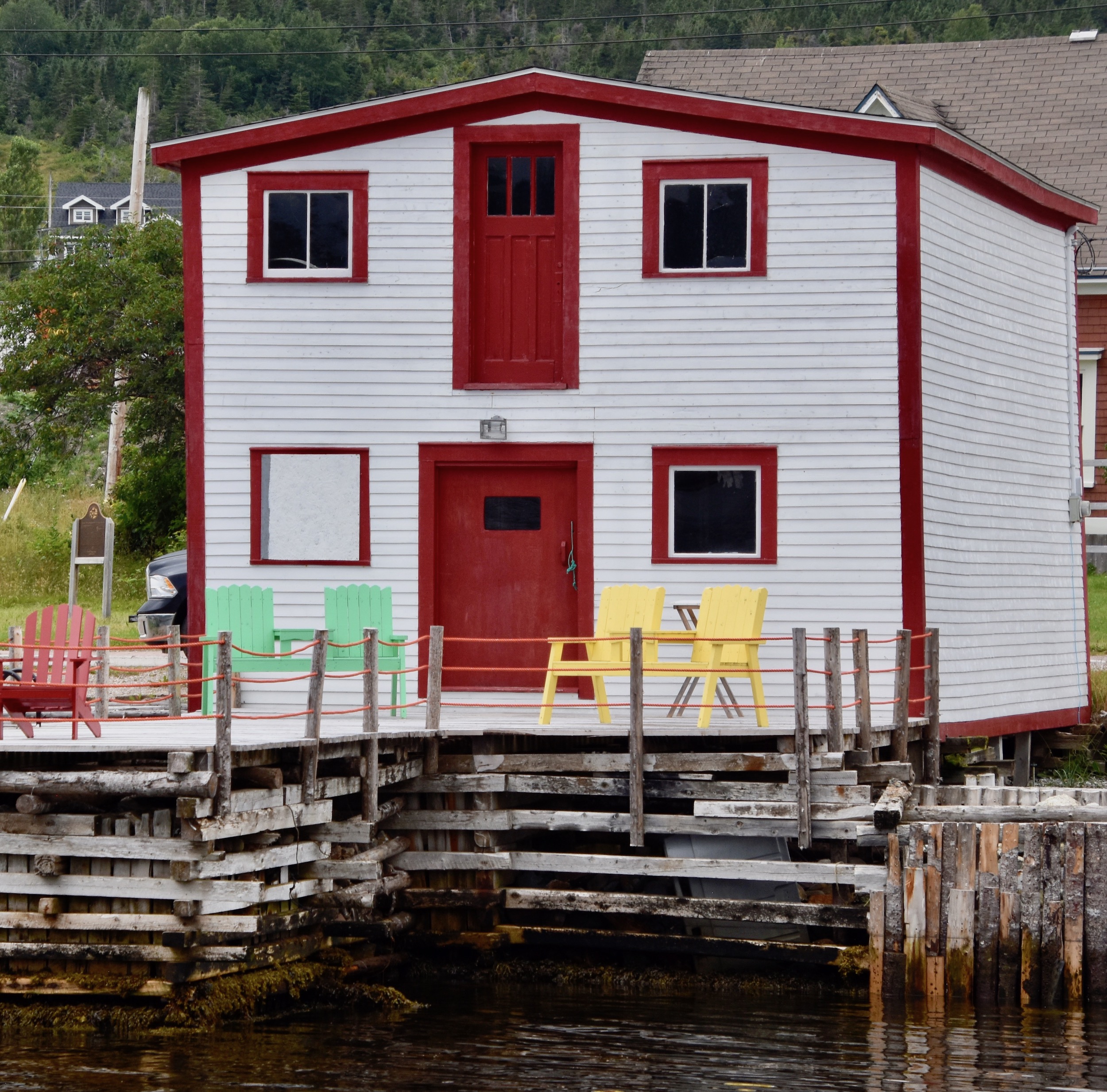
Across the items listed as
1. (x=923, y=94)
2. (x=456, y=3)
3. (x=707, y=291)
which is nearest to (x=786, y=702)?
(x=707, y=291)

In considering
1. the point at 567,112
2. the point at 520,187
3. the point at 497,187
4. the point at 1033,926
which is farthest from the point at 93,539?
the point at 1033,926

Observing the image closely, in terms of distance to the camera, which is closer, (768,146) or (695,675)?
(695,675)

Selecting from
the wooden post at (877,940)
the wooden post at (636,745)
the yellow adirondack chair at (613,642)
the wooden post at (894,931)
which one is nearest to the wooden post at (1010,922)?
the wooden post at (894,931)

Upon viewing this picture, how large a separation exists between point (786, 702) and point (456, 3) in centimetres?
10416

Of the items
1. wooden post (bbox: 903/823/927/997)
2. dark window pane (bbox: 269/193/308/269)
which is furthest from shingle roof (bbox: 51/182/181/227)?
wooden post (bbox: 903/823/927/997)

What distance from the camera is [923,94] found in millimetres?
32188

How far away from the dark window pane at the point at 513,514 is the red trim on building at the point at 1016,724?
167 inches

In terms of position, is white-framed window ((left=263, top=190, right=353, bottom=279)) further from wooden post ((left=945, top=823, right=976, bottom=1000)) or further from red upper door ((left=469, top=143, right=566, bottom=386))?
wooden post ((left=945, top=823, right=976, bottom=1000))

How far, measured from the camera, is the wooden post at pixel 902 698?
49.1 ft

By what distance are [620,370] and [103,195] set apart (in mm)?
87606

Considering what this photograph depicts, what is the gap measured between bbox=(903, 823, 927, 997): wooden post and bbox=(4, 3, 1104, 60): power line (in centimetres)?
6493

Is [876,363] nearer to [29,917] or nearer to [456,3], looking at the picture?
[29,917]

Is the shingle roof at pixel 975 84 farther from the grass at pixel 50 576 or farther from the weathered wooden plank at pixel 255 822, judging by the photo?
the weathered wooden plank at pixel 255 822

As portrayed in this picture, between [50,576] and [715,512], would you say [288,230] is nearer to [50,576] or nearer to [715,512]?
[715,512]
